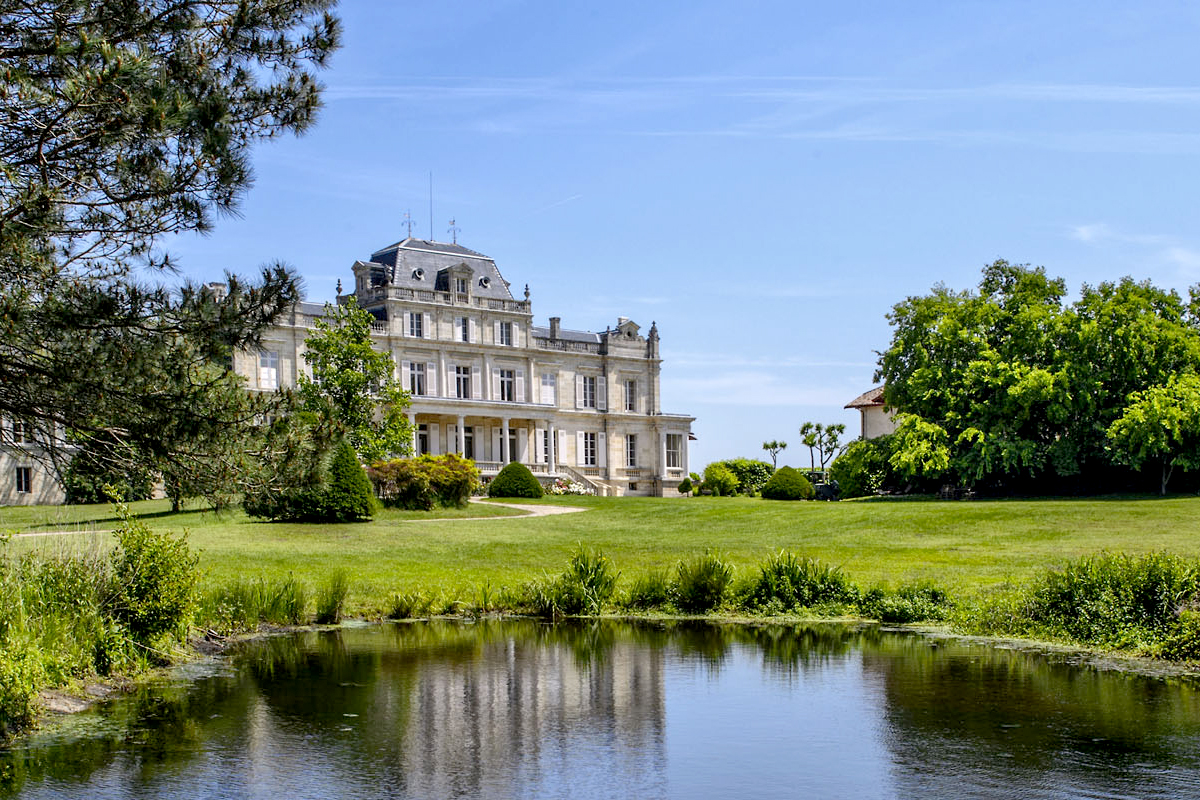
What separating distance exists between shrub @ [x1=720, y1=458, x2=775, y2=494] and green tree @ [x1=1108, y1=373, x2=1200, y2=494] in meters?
21.2

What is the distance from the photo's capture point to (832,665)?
1462cm

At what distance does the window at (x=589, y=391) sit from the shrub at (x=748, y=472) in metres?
9.93

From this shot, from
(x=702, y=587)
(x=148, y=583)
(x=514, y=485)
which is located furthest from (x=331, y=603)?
(x=514, y=485)

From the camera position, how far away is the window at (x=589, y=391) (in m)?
67.7

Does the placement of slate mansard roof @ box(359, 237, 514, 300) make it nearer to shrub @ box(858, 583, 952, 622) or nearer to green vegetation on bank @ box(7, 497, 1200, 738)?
green vegetation on bank @ box(7, 497, 1200, 738)

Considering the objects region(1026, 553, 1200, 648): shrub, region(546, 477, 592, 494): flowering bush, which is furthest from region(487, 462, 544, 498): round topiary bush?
region(1026, 553, 1200, 648): shrub

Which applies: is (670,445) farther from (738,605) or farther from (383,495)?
(738,605)

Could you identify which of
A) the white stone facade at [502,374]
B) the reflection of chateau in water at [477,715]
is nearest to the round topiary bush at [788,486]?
the white stone facade at [502,374]

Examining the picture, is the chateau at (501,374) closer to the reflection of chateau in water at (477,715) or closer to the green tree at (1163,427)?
the green tree at (1163,427)

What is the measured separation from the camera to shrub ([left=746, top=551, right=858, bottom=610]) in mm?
19266

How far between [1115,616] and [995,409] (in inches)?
1128

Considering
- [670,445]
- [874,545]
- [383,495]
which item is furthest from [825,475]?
[874,545]

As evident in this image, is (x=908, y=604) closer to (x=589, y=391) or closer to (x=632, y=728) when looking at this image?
(x=632, y=728)

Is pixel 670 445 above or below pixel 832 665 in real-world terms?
above
